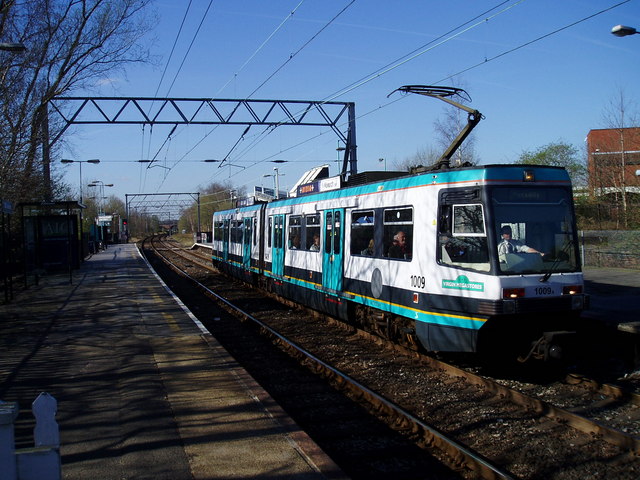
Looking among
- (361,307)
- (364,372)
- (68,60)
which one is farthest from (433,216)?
(68,60)

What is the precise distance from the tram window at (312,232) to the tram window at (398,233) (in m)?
3.77

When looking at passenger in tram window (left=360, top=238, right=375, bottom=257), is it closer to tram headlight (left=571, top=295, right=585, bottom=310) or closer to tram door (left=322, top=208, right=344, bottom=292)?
tram door (left=322, top=208, right=344, bottom=292)

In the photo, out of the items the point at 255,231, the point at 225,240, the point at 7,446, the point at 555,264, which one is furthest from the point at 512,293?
the point at 225,240

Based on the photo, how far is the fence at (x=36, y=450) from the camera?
152 inches

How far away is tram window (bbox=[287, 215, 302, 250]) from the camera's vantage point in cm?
1541

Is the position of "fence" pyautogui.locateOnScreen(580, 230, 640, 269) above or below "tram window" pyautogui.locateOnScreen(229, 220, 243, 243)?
below

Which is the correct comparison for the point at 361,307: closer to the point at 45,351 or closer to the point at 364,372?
the point at 364,372

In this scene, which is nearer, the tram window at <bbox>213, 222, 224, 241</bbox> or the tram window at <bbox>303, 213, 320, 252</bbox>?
the tram window at <bbox>303, 213, 320, 252</bbox>

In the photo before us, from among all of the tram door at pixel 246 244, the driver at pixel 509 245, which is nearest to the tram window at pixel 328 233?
the driver at pixel 509 245

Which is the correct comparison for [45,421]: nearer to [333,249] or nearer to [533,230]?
[533,230]

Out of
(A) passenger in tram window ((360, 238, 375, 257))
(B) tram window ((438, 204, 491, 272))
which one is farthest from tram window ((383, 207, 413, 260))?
(B) tram window ((438, 204, 491, 272))

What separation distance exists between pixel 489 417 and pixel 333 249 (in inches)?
251

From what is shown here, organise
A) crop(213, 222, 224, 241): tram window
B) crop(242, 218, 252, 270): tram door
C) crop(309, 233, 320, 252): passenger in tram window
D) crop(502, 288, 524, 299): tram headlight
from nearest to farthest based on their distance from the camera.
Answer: crop(502, 288, 524, 299): tram headlight → crop(309, 233, 320, 252): passenger in tram window → crop(242, 218, 252, 270): tram door → crop(213, 222, 224, 241): tram window

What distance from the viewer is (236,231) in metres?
24.0
